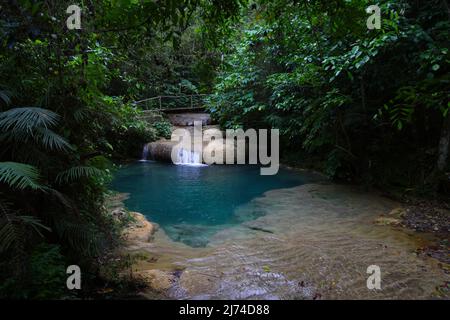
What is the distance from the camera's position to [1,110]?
3111 millimetres

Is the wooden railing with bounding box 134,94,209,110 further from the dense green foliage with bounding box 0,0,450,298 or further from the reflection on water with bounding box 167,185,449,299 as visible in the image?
the reflection on water with bounding box 167,185,449,299

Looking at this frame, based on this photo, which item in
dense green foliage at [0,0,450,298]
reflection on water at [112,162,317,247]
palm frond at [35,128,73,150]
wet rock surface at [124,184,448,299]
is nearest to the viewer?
dense green foliage at [0,0,450,298]

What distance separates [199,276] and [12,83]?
282 centimetres

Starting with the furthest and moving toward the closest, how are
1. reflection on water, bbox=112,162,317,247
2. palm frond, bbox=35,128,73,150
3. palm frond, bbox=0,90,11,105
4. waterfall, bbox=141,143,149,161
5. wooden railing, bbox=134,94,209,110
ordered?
wooden railing, bbox=134,94,209,110 < waterfall, bbox=141,143,149,161 < reflection on water, bbox=112,162,317,247 < palm frond, bbox=0,90,11,105 < palm frond, bbox=35,128,73,150

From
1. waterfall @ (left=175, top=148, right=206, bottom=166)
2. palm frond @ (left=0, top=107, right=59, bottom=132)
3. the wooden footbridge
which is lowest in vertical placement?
waterfall @ (left=175, top=148, right=206, bottom=166)

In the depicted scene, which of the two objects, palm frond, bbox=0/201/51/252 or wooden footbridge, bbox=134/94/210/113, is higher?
wooden footbridge, bbox=134/94/210/113

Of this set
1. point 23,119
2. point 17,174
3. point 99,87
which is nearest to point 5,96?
point 23,119

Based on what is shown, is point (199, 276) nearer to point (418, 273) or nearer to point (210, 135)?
point (418, 273)

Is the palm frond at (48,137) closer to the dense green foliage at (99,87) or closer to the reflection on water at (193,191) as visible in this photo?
the dense green foliage at (99,87)
